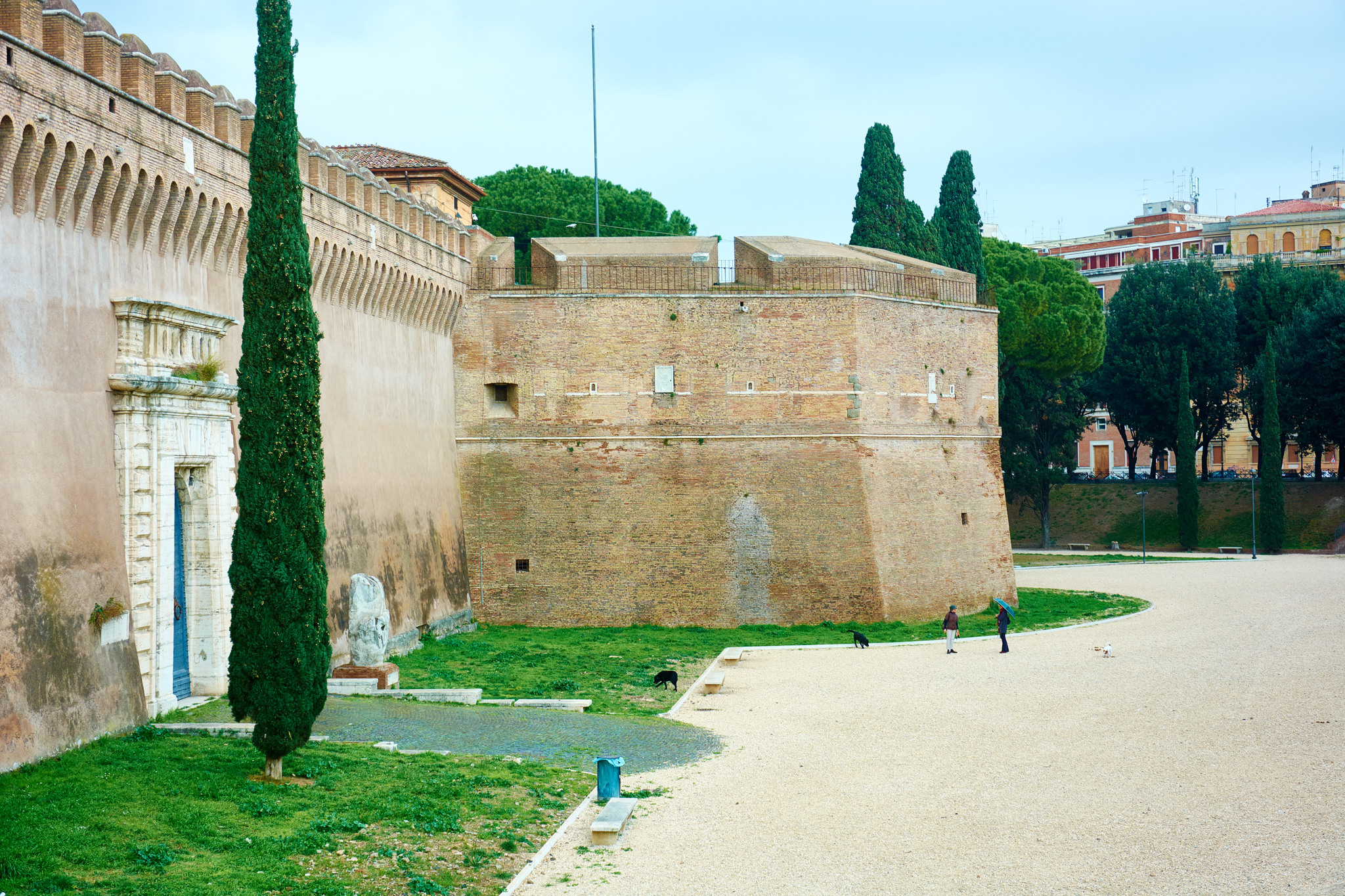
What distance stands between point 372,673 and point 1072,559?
3543 cm

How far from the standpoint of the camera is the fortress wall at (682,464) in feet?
91.4

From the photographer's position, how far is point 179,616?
16672mm

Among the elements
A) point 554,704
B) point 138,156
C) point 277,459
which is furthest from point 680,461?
point 277,459


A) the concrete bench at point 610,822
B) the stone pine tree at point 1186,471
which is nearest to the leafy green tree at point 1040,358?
the stone pine tree at point 1186,471

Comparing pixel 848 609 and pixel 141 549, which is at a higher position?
pixel 141 549

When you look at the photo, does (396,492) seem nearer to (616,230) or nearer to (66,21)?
(66,21)

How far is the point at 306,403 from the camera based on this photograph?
12.8 metres

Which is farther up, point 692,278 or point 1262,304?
point 1262,304

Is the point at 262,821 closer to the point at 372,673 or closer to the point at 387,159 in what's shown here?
the point at 372,673

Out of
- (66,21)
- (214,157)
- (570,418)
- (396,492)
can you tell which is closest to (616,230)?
(570,418)

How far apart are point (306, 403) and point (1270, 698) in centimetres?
1366

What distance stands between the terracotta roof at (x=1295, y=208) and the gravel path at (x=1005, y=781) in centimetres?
6052

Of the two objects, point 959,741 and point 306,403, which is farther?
point 959,741

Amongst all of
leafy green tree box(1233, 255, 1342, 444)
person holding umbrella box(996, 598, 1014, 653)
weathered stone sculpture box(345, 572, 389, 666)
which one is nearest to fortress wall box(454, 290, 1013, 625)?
person holding umbrella box(996, 598, 1014, 653)
